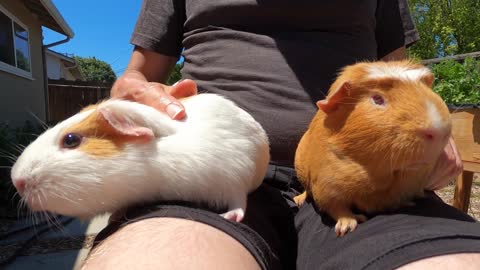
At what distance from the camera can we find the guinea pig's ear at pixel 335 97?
99cm

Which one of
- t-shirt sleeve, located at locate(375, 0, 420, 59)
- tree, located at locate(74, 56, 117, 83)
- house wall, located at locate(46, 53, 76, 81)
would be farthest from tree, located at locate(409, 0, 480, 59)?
tree, located at locate(74, 56, 117, 83)

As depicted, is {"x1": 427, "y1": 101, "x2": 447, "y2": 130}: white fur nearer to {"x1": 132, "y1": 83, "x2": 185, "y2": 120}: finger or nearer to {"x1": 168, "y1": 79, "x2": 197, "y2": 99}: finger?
{"x1": 132, "y1": 83, "x2": 185, "y2": 120}: finger

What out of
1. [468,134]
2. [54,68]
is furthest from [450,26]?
[54,68]

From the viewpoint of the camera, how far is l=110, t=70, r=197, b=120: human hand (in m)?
1.11

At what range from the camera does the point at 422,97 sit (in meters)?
0.91

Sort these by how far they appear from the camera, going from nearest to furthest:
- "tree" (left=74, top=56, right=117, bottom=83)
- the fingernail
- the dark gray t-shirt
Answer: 1. the fingernail
2. the dark gray t-shirt
3. "tree" (left=74, top=56, right=117, bottom=83)

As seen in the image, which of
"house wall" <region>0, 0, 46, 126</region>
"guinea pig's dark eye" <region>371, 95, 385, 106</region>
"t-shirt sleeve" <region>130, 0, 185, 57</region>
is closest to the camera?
"guinea pig's dark eye" <region>371, 95, 385, 106</region>

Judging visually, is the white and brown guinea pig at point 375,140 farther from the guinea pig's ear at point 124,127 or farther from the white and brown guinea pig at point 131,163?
the guinea pig's ear at point 124,127

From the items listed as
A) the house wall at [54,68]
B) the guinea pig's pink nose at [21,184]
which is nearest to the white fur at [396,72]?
the guinea pig's pink nose at [21,184]

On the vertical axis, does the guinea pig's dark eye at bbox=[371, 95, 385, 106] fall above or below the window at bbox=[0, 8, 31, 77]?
below

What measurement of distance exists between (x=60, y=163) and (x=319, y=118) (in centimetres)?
68

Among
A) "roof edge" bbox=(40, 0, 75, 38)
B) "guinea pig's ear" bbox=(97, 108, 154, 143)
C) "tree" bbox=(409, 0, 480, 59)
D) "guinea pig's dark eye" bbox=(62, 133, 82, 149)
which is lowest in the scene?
"guinea pig's dark eye" bbox=(62, 133, 82, 149)

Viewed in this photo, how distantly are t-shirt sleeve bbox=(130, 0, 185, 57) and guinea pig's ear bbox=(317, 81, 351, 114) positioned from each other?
868 millimetres

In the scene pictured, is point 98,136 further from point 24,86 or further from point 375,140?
point 24,86
